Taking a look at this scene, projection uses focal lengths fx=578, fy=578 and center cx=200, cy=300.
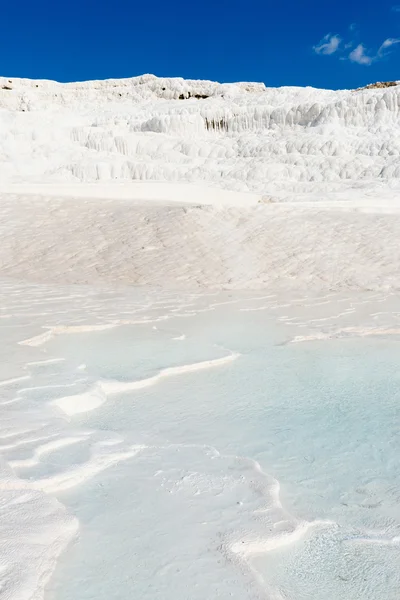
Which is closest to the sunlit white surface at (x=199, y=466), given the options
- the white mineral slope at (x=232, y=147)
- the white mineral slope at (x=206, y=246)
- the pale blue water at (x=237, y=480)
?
the pale blue water at (x=237, y=480)

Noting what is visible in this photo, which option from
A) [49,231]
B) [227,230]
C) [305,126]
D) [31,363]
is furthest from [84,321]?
[305,126]

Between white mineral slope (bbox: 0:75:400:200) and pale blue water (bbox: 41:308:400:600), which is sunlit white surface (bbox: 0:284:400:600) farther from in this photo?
white mineral slope (bbox: 0:75:400:200)

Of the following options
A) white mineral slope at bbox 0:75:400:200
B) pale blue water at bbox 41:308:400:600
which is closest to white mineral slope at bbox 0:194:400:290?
pale blue water at bbox 41:308:400:600

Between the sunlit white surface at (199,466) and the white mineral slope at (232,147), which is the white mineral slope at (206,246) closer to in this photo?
the sunlit white surface at (199,466)

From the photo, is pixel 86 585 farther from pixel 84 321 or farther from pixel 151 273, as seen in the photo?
pixel 151 273

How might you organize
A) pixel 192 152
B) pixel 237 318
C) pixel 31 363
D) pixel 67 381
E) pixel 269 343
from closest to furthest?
pixel 67 381 < pixel 31 363 < pixel 269 343 < pixel 237 318 < pixel 192 152

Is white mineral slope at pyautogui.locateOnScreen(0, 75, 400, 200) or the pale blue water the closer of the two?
the pale blue water
